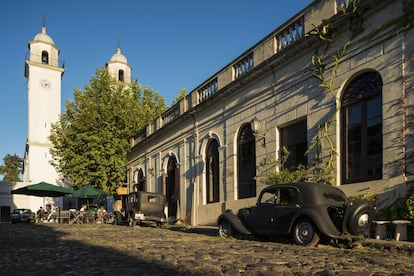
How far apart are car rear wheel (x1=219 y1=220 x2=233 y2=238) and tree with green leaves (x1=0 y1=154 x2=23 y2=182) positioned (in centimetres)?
6986

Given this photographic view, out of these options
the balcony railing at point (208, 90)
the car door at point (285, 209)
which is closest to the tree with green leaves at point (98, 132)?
the balcony railing at point (208, 90)

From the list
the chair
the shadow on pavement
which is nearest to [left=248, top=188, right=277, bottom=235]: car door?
the shadow on pavement

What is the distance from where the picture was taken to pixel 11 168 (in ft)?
246

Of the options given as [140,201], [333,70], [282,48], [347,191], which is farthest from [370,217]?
[140,201]

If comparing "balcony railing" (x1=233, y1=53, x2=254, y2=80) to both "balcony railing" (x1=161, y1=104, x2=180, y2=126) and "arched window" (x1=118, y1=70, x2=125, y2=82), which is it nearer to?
"balcony railing" (x1=161, y1=104, x2=180, y2=126)

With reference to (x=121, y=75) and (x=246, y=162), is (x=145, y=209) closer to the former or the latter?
(x=246, y=162)

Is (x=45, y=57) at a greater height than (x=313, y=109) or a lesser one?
greater

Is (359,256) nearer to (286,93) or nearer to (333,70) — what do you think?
(333,70)

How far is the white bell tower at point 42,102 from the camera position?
148 ft

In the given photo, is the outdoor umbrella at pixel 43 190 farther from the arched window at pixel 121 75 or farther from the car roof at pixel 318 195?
the arched window at pixel 121 75

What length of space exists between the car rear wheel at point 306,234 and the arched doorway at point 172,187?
12.3m

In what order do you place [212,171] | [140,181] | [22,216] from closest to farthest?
[212,171] < [140,181] < [22,216]

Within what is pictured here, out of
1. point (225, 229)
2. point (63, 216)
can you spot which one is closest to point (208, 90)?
point (225, 229)

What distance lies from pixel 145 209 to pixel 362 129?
11.6 m
